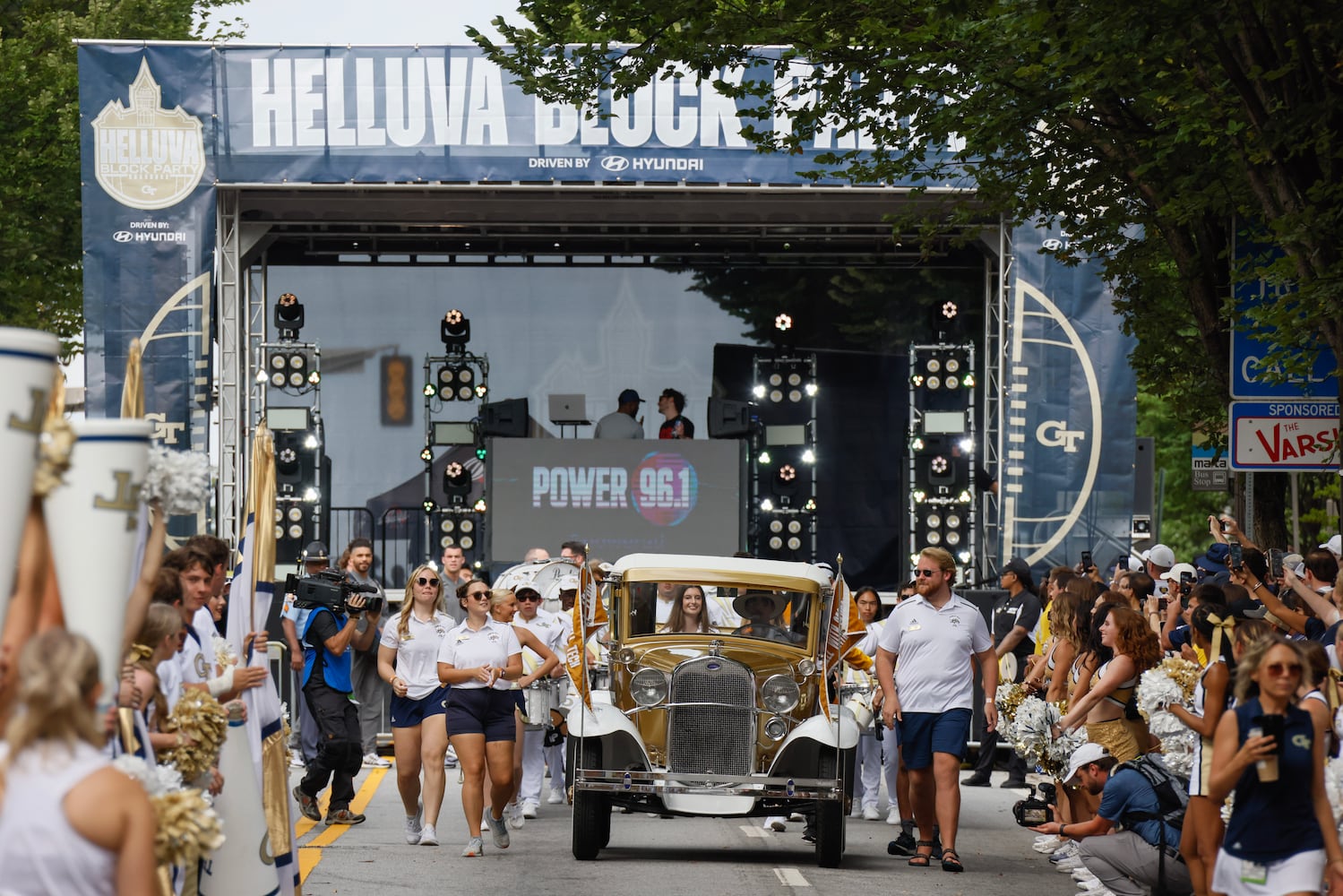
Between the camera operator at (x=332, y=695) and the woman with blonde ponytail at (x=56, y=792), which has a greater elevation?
the woman with blonde ponytail at (x=56, y=792)

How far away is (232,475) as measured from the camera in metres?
25.5

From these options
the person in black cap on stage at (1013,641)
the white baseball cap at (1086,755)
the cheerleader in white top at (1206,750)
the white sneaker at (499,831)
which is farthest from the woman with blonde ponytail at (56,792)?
the person in black cap on stage at (1013,641)

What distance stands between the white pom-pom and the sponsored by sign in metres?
10.5

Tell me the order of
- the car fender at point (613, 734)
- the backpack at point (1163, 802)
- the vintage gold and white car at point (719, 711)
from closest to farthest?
the backpack at point (1163, 802) < the vintage gold and white car at point (719, 711) < the car fender at point (613, 734)

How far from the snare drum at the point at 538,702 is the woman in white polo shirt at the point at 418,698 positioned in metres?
1.24

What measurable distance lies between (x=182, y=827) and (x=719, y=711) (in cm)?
823

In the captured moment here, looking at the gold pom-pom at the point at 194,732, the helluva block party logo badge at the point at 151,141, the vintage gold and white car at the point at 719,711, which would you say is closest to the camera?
the gold pom-pom at the point at 194,732

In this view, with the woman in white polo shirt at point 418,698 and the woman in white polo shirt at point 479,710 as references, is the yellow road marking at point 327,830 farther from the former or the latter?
the woman in white polo shirt at point 479,710

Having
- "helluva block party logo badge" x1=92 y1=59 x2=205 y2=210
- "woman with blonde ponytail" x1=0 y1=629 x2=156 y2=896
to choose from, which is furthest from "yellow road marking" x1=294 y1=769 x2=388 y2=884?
"helluva block party logo badge" x1=92 y1=59 x2=205 y2=210

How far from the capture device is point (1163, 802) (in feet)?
35.4

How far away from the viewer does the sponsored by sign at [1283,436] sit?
15109mm

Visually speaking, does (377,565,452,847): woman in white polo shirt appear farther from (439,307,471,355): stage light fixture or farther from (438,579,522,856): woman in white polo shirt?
(439,307,471,355): stage light fixture

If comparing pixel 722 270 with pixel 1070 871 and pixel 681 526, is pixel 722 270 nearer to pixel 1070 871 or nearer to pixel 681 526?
pixel 681 526

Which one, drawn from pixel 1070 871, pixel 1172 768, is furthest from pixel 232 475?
pixel 1172 768
